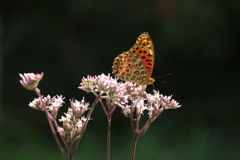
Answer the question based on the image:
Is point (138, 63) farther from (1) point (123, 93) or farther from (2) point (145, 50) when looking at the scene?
(1) point (123, 93)

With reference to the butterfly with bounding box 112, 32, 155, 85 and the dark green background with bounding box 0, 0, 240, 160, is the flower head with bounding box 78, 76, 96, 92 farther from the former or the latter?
the dark green background with bounding box 0, 0, 240, 160

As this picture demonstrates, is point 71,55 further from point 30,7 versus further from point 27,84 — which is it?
point 27,84

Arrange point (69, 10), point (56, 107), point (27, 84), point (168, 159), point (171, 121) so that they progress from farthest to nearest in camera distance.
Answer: point (69, 10) → point (171, 121) → point (168, 159) → point (56, 107) → point (27, 84)

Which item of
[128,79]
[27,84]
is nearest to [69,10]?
[128,79]

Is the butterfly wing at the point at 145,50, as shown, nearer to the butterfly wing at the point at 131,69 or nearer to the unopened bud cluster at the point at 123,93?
the butterfly wing at the point at 131,69

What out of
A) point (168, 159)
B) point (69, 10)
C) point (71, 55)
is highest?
point (69, 10)

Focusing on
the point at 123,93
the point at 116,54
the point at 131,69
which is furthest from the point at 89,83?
the point at 116,54
